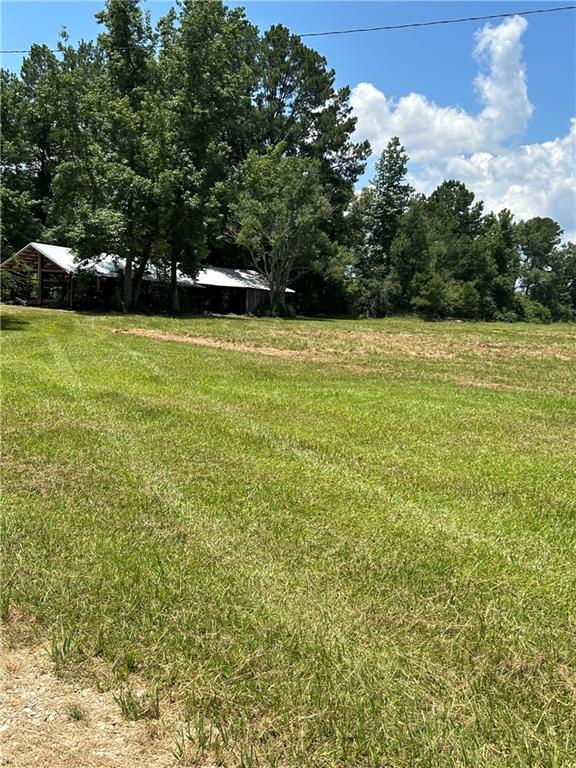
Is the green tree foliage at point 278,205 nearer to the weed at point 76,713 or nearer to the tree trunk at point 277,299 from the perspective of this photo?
the tree trunk at point 277,299

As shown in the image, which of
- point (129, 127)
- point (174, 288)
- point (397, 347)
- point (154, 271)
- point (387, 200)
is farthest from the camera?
point (387, 200)

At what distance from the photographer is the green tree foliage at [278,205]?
109 ft

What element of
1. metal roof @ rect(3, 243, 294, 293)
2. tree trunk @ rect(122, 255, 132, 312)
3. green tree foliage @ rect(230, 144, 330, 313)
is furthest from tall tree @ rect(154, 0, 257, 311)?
green tree foliage @ rect(230, 144, 330, 313)

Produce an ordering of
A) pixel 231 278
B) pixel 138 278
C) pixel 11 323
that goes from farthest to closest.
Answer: pixel 231 278 < pixel 138 278 < pixel 11 323

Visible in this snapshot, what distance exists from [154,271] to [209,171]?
7.04m

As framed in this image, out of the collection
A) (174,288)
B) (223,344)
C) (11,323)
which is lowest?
(223,344)

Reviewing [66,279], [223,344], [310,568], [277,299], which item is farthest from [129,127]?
[310,568]

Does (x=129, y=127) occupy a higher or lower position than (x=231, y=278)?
higher

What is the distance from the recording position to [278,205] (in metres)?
33.3

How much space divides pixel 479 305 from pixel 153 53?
3639 cm

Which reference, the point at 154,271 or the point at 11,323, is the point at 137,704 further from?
the point at 154,271

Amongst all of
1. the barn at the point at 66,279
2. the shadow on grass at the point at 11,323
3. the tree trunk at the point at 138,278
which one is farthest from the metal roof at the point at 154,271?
the shadow on grass at the point at 11,323

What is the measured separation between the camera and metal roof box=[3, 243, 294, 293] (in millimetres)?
29359

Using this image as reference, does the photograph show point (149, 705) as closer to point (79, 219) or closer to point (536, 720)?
point (536, 720)
